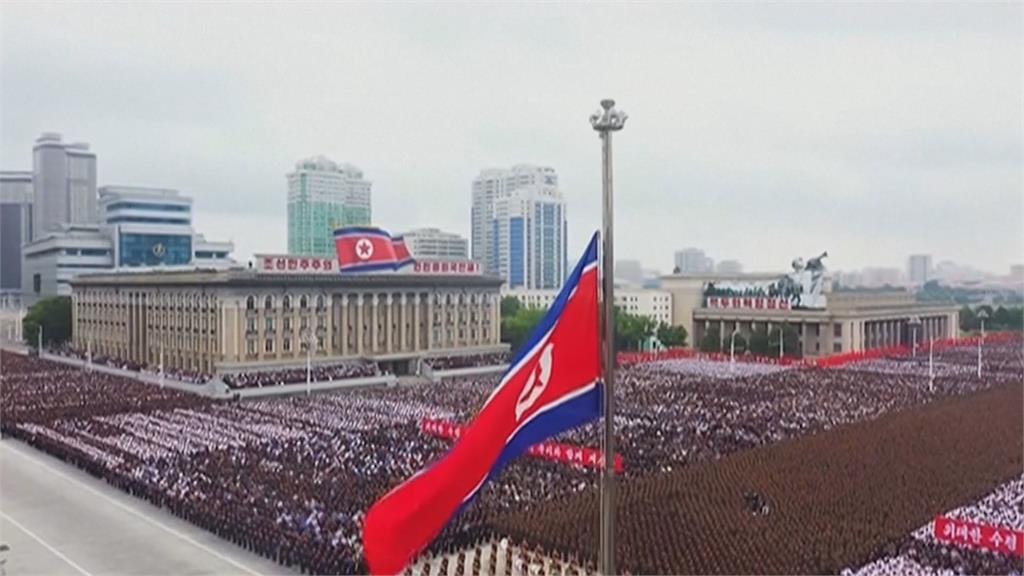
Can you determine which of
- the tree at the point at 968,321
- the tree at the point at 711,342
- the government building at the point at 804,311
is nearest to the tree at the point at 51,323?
the tree at the point at 711,342

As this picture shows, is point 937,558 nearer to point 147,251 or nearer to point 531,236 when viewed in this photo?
point 147,251

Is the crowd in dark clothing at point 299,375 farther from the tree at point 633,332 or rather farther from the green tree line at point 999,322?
the green tree line at point 999,322

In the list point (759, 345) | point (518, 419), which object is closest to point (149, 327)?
point (759, 345)

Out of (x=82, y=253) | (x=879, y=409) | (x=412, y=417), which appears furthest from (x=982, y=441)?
(x=82, y=253)

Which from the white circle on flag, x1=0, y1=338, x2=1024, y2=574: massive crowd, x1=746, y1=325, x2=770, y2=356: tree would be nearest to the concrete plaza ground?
x1=0, y1=338, x2=1024, y2=574: massive crowd

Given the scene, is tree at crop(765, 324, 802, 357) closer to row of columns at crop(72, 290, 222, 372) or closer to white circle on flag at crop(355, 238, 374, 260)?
white circle on flag at crop(355, 238, 374, 260)

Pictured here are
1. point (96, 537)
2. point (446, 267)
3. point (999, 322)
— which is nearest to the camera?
point (96, 537)

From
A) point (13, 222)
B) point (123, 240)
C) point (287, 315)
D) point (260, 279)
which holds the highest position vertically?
point (13, 222)
